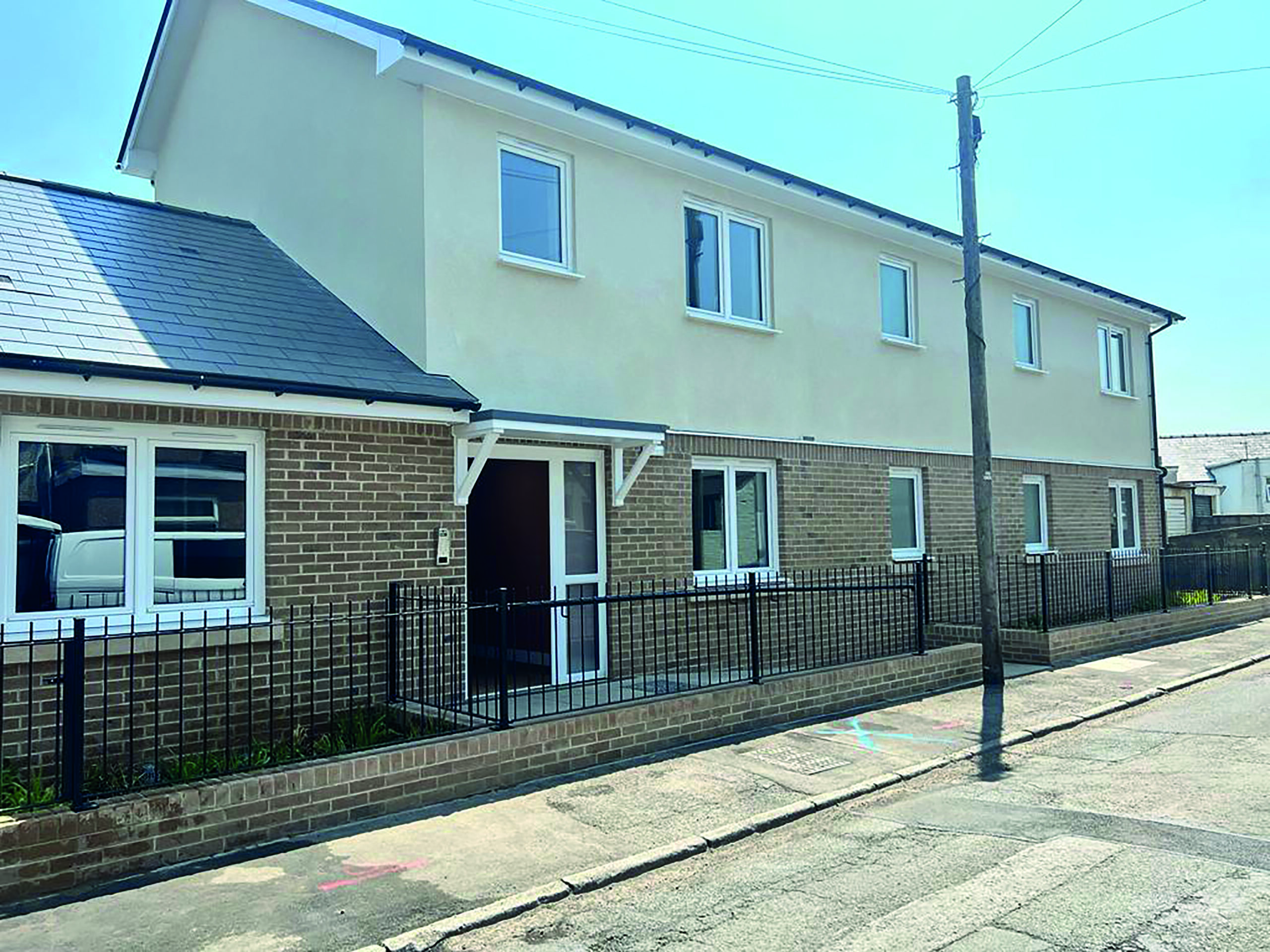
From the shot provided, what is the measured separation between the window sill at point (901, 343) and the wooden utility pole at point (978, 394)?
259cm

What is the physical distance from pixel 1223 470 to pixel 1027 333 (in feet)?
119

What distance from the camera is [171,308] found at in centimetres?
817

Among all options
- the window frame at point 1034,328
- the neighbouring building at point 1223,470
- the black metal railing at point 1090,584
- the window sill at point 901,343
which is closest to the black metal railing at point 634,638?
the black metal railing at point 1090,584

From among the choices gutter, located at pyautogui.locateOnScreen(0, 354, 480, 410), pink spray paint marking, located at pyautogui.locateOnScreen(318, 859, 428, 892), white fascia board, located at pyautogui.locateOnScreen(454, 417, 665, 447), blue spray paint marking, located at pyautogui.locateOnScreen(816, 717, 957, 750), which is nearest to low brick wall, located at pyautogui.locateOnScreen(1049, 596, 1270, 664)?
blue spray paint marking, located at pyautogui.locateOnScreen(816, 717, 957, 750)

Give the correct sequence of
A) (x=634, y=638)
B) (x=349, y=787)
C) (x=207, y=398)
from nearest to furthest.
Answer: (x=349, y=787)
(x=207, y=398)
(x=634, y=638)

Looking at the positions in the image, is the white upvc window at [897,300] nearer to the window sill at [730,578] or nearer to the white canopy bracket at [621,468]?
the window sill at [730,578]

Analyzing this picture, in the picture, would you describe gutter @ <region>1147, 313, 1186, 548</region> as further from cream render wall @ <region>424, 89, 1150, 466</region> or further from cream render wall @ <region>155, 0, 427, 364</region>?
cream render wall @ <region>155, 0, 427, 364</region>

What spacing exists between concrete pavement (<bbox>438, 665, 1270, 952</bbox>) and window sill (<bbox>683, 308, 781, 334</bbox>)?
5672 millimetres

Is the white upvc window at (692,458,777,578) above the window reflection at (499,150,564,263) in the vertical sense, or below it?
below

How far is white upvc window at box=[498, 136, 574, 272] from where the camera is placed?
9.75 metres

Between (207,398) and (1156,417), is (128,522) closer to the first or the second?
(207,398)

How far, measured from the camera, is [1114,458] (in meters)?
19.0

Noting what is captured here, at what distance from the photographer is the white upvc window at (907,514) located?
14.0 m

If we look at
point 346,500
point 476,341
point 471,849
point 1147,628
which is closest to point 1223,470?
point 1147,628
